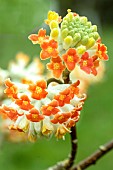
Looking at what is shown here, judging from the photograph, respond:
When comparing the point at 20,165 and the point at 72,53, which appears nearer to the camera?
the point at 72,53

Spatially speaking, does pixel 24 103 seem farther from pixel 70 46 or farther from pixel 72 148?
pixel 72 148

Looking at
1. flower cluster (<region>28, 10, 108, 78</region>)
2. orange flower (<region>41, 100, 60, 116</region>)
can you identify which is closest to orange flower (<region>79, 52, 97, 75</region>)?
flower cluster (<region>28, 10, 108, 78</region>)

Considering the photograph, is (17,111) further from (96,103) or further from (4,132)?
(96,103)

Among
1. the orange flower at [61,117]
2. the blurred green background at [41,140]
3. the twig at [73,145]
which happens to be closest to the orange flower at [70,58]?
the orange flower at [61,117]

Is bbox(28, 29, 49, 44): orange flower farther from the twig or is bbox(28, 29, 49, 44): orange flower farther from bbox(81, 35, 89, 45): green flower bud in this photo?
the twig

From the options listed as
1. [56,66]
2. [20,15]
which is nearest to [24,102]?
[56,66]

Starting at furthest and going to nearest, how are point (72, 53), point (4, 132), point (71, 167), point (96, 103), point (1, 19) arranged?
point (96, 103) < point (4, 132) < point (1, 19) < point (71, 167) < point (72, 53)

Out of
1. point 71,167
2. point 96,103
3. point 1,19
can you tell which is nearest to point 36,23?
point 1,19
